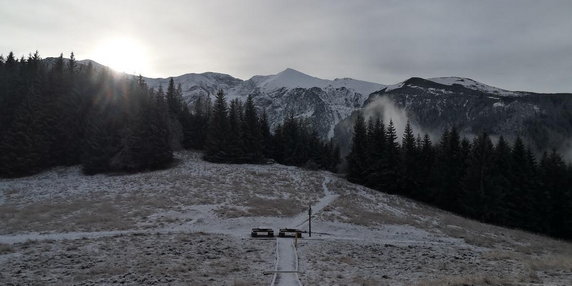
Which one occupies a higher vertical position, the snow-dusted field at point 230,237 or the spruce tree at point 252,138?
the spruce tree at point 252,138

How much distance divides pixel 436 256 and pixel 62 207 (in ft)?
109

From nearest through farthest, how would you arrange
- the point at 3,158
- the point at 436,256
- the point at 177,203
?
1. the point at 436,256
2. the point at 177,203
3. the point at 3,158

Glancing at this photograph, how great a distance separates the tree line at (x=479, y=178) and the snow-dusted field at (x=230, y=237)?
10139mm

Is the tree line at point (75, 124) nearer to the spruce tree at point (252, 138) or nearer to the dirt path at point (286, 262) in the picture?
the spruce tree at point (252, 138)

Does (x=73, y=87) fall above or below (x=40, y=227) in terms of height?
above

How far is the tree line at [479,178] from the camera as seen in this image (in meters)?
58.4

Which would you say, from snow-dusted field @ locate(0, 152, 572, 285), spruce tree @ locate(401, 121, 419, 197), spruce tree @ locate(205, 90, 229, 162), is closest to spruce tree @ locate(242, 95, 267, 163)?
spruce tree @ locate(205, 90, 229, 162)

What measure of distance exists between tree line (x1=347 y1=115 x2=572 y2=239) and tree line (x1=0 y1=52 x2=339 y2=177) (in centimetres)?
2436

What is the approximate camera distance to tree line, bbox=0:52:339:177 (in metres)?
61.0

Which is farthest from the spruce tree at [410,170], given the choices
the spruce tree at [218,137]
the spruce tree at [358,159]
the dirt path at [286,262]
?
the dirt path at [286,262]

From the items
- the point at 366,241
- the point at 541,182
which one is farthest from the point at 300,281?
the point at 541,182

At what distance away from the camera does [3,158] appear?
58750 mm

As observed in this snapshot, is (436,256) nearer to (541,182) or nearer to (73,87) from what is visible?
(541,182)

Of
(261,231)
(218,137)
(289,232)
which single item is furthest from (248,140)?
(261,231)
